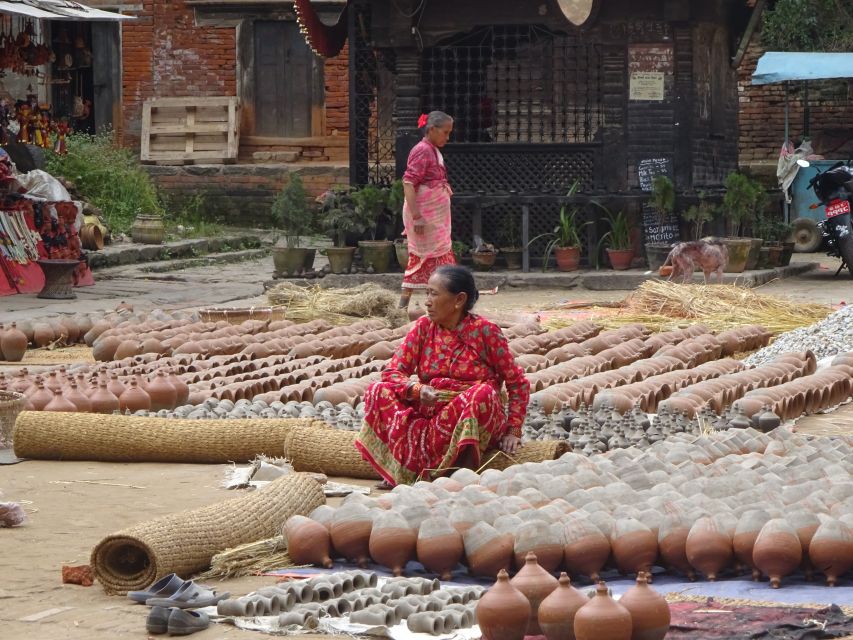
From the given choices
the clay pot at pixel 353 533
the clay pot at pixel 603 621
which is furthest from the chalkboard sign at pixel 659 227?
the clay pot at pixel 603 621

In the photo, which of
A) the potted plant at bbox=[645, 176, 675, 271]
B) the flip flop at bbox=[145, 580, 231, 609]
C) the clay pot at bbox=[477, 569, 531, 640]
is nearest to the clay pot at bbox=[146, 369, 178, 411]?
the flip flop at bbox=[145, 580, 231, 609]

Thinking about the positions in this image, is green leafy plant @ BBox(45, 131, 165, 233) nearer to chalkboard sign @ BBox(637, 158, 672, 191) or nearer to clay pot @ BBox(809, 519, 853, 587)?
chalkboard sign @ BBox(637, 158, 672, 191)

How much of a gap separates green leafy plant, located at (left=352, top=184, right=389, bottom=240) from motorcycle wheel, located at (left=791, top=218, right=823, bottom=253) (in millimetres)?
5963

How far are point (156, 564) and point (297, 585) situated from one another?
462 mm

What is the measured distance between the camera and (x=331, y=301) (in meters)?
11.4

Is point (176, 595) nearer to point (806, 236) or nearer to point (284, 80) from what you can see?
point (806, 236)

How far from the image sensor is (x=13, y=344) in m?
9.76

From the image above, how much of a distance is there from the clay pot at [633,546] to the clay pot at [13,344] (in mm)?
6200

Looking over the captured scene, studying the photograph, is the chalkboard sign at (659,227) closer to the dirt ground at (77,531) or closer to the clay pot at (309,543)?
the dirt ground at (77,531)

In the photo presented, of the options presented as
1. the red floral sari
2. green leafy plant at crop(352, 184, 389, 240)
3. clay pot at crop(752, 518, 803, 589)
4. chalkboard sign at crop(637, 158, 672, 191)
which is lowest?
clay pot at crop(752, 518, 803, 589)

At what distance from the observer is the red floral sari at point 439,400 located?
582 cm

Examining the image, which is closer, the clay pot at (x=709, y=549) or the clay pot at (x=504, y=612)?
the clay pot at (x=504, y=612)

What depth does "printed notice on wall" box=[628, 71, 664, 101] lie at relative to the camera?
15.0 m

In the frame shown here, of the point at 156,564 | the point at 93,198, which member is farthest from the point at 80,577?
the point at 93,198
